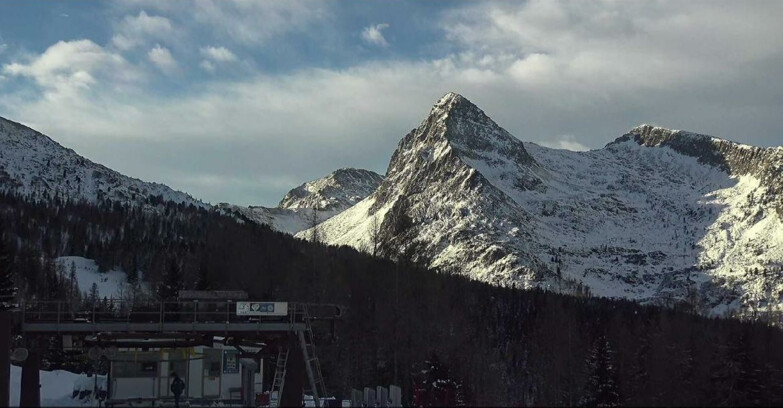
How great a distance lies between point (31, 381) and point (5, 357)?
3.41m

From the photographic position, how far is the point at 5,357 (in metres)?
45.0

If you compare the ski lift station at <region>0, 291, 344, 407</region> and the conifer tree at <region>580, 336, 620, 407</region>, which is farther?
the conifer tree at <region>580, 336, 620, 407</region>

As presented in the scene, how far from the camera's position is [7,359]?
44.9 meters

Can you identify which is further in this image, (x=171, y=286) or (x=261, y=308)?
(x=171, y=286)

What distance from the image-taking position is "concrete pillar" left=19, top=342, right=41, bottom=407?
47.1m

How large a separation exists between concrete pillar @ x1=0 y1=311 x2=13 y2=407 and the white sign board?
11406 millimetres

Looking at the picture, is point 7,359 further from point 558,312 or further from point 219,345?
point 558,312

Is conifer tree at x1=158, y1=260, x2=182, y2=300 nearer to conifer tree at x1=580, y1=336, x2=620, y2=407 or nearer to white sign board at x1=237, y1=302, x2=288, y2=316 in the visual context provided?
conifer tree at x1=580, y1=336, x2=620, y2=407

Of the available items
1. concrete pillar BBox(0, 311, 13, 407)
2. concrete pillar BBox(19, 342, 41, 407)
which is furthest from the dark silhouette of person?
concrete pillar BBox(0, 311, 13, 407)

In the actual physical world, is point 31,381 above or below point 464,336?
above

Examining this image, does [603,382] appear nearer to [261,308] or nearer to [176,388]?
[261,308]

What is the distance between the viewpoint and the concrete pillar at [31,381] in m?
47.1

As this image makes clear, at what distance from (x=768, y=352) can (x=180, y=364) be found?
371 feet

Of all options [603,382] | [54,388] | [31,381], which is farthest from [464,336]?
[31,381]
